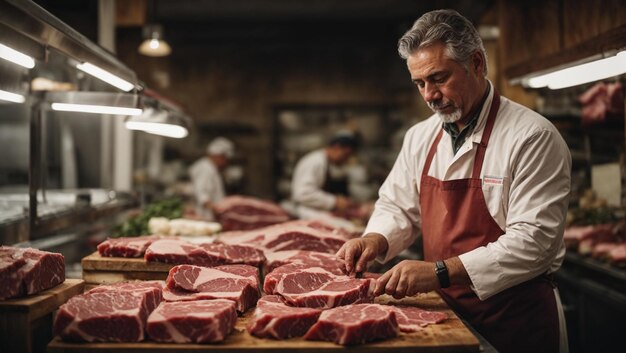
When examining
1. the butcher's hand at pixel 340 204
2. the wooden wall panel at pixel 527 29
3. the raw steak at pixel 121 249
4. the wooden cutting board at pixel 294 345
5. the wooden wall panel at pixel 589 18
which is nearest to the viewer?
the wooden cutting board at pixel 294 345

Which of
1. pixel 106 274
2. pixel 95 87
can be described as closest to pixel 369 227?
pixel 106 274

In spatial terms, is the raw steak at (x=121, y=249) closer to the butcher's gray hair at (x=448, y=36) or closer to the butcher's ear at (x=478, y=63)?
the butcher's gray hair at (x=448, y=36)

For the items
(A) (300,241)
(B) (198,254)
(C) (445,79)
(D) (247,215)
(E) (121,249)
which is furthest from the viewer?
(D) (247,215)

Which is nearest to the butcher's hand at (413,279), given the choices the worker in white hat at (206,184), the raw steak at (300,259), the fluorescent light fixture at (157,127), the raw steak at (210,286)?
the raw steak at (300,259)

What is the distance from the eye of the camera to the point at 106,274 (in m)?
3.14

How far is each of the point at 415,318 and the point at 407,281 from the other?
0.18 metres

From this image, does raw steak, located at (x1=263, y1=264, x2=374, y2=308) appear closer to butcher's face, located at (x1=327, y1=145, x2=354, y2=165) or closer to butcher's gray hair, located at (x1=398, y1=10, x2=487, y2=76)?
butcher's gray hair, located at (x1=398, y1=10, x2=487, y2=76)

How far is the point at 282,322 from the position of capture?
224 cm

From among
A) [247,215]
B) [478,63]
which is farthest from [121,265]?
[247,215]

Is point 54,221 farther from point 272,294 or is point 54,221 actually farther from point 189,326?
point 189,326

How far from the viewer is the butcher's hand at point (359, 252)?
9.62 feet

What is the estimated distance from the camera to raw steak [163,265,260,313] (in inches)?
99.8

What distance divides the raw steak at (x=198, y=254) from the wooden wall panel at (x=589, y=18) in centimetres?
261

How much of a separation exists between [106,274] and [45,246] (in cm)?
130
